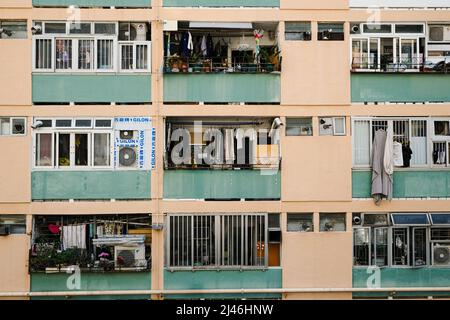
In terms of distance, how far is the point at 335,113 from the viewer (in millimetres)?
8406

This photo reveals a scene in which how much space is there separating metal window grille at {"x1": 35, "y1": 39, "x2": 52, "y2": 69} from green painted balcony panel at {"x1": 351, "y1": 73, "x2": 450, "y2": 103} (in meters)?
4.35

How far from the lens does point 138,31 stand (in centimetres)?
849

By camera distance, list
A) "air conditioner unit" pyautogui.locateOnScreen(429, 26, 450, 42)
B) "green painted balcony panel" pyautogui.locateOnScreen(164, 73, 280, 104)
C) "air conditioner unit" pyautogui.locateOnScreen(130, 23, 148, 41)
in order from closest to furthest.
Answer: "green painted balcony panel" pyautogui.locateOnScreen(164, 73, 280, 104) → "air conditioner unit" pyautogui.locateOnScreen(130, 23, 148, 41) → "air conditioner unit" pyautogui.locateOnScreen(429, 26, 450, 42)

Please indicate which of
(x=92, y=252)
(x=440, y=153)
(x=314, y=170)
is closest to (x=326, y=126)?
(x=314, y=170)

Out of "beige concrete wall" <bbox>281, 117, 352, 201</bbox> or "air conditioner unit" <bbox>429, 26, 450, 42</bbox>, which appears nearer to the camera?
"beige concrete wall" <bbox>281, 117, 352, 201</bbox>

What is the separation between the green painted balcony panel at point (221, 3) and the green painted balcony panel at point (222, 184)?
92.2 inches

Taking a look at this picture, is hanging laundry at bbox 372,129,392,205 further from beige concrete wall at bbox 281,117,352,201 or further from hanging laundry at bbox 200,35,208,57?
hanging laundry at bbox 200,35,208,57

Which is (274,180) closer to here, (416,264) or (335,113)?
(335,113)

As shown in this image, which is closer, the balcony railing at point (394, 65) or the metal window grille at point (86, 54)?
the metal window grille at point (86, 54)

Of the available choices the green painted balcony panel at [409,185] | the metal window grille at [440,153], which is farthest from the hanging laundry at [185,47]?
the metal window grille at [440,153]

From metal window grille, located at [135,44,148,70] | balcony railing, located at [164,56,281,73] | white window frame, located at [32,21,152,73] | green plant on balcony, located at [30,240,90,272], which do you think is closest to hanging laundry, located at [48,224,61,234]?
green plant on balcony, located at [30,240,90,272]

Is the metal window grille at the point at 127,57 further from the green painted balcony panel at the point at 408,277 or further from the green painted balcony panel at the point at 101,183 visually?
the green painted balcony panel at the point at 408,277

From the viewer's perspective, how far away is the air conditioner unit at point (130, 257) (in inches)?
322

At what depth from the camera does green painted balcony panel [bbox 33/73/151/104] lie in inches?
325
